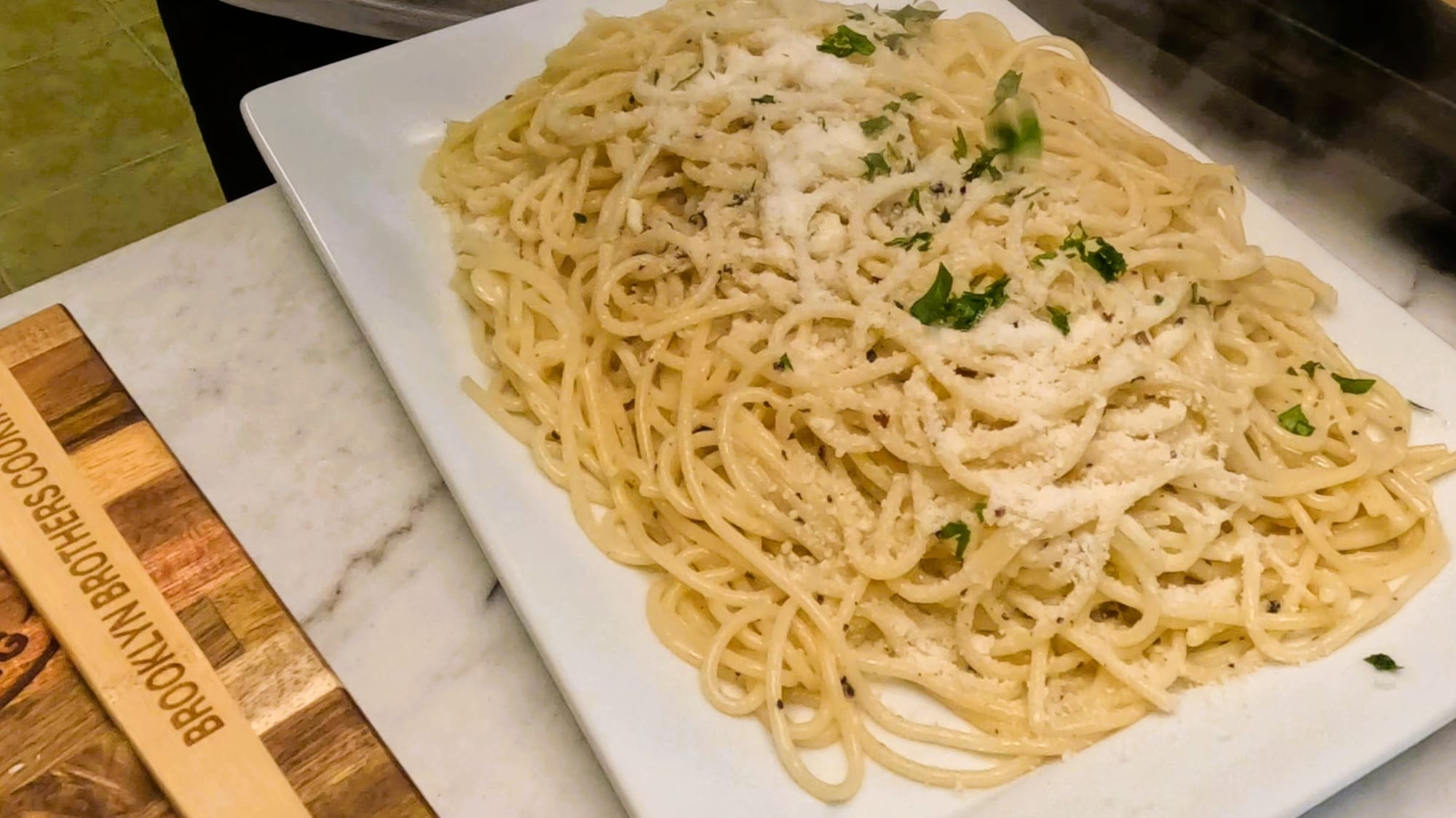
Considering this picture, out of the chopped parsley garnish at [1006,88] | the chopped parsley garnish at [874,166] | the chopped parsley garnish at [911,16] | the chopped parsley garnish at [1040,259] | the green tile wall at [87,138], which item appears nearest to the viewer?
the chopped parsley garnish at [1040,259]

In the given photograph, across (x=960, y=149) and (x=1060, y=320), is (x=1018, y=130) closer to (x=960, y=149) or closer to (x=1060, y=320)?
(x=960, y=149)

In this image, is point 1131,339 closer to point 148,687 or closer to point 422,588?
point 422,588

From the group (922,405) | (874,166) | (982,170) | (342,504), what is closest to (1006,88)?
(982,170)

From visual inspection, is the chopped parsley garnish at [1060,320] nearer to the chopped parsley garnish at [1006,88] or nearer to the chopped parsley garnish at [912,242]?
the chopped parsley garnish at [912,242]

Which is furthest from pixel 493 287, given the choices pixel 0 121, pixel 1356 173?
pixel 0 121

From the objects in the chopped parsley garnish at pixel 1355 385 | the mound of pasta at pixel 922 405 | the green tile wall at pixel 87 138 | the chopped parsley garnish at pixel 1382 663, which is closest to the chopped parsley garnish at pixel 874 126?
the mound of pasta at pixel 922 405

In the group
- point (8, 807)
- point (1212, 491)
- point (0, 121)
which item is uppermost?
point (1212, 491)

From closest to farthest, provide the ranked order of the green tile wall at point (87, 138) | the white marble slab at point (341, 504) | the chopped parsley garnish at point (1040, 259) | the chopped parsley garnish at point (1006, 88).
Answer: the white marble slab at point (341, 504)
the chopped parsley garnish at point (1040, 259)
the chopped parsley garnish at point (1006, 88)
the green tile wall at point (87, 138)
